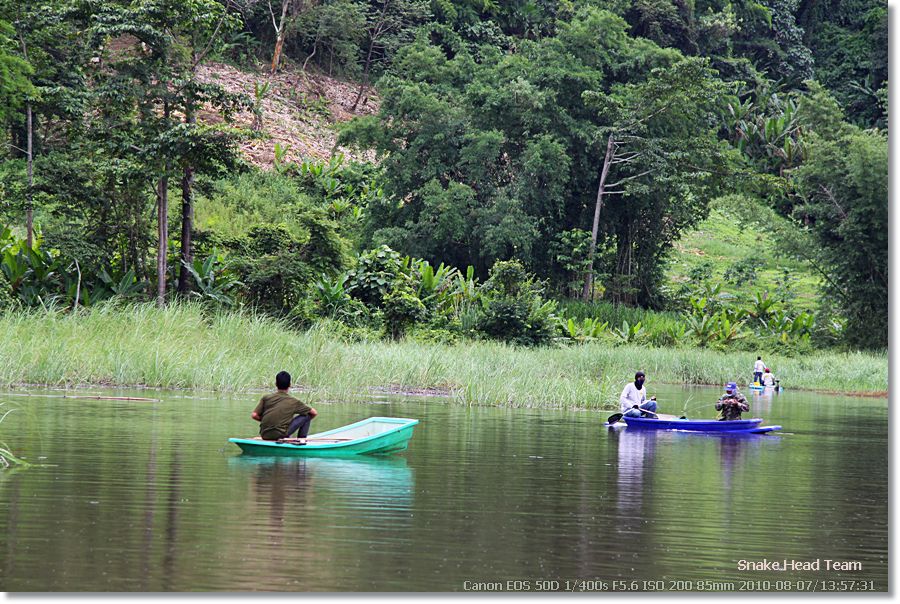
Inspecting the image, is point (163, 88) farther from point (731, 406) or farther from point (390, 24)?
point (390, 24)

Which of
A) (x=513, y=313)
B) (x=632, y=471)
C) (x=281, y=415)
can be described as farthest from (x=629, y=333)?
(x=281, y=415)

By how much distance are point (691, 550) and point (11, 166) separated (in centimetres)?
3227

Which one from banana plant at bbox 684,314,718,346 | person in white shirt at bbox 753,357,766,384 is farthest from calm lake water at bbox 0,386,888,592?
banana plant at bbox 684,314,718,346

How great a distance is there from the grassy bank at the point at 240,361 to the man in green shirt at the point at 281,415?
297 inches

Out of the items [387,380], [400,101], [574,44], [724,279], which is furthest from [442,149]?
[387,380]

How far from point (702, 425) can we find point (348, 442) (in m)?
7.19

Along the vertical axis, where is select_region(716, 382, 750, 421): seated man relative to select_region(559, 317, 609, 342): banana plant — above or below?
below

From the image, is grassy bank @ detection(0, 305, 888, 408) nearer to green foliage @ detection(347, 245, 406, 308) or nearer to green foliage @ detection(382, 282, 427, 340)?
green foliage @ detection(382, 282, 427, 340)

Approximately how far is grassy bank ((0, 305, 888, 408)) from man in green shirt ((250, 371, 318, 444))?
297 inches

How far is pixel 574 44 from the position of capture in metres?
41.8

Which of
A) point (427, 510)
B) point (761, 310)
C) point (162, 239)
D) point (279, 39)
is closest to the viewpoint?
point (427, 510)

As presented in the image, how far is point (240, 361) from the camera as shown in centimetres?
2138

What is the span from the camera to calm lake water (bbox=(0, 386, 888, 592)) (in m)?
7.30

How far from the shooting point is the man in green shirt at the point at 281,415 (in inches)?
486
